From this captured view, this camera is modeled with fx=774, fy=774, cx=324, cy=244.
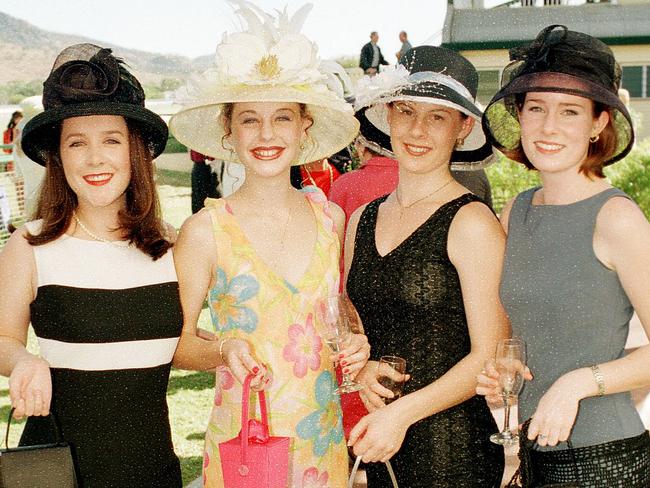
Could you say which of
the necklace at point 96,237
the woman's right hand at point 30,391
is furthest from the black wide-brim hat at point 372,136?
the woman's right hand at point 30,391

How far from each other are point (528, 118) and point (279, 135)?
2.84ft

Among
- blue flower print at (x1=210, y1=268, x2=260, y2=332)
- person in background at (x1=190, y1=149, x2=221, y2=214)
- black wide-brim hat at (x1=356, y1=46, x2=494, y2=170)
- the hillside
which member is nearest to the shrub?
person in background at (x1=190, y1=149, x2=221, y2=214)

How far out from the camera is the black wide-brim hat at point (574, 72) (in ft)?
8.08

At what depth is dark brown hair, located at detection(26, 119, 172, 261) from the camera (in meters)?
2.55

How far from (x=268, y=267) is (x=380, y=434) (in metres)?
0.70

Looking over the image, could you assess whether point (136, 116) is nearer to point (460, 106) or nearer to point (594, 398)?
point (460, 106)

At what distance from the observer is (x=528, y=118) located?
260 centimetres

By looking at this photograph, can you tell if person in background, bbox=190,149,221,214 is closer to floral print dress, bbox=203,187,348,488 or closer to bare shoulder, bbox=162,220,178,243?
bare shoulder, bbox=162,220,178,243

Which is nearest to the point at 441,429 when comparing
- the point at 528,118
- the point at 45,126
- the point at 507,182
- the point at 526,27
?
the point at 528,118

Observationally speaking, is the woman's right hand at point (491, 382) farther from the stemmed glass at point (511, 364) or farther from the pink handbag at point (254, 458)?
the pink handbag at point (254, 458)

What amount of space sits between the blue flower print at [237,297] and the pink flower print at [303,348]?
5.6 inches

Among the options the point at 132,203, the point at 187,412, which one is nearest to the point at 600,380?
the point at 132,203

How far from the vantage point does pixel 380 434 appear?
2502 millimetres

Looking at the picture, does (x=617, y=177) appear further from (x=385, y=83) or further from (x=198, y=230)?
(x=198, y=230)
